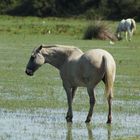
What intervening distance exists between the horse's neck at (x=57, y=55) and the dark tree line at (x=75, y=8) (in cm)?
7066

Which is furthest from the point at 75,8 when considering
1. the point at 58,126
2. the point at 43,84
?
the point at 58,126

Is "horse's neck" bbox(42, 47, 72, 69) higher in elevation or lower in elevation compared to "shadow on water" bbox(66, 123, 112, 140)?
higher

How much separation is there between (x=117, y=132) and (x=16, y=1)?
85.4 metres

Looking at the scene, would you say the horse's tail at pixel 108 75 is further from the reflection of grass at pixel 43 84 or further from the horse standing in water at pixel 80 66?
the reflection of grass at pixel 43 84

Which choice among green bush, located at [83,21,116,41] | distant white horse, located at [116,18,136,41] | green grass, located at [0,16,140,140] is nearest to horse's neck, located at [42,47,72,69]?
green grass, located at [0,16,140,140]

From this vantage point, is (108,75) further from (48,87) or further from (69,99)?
(48,87)

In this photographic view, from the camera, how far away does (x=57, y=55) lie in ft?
55.3

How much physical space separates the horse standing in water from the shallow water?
1.40 ft

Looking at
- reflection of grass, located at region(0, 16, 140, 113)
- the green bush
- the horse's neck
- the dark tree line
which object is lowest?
the dark tree line

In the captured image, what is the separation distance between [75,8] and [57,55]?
76.8 m

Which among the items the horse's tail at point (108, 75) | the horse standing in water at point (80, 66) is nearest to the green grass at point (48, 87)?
the horse standing in water at point (80, 66)

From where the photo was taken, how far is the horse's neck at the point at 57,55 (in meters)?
16.8

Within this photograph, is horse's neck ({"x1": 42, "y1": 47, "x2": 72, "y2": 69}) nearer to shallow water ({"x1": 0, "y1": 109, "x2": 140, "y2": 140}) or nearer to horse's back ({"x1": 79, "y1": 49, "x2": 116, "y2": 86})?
horse's back ({"x1": 79, "y1": 49, "x2": 116, "y2": 86})

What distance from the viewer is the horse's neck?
55.2 feet
